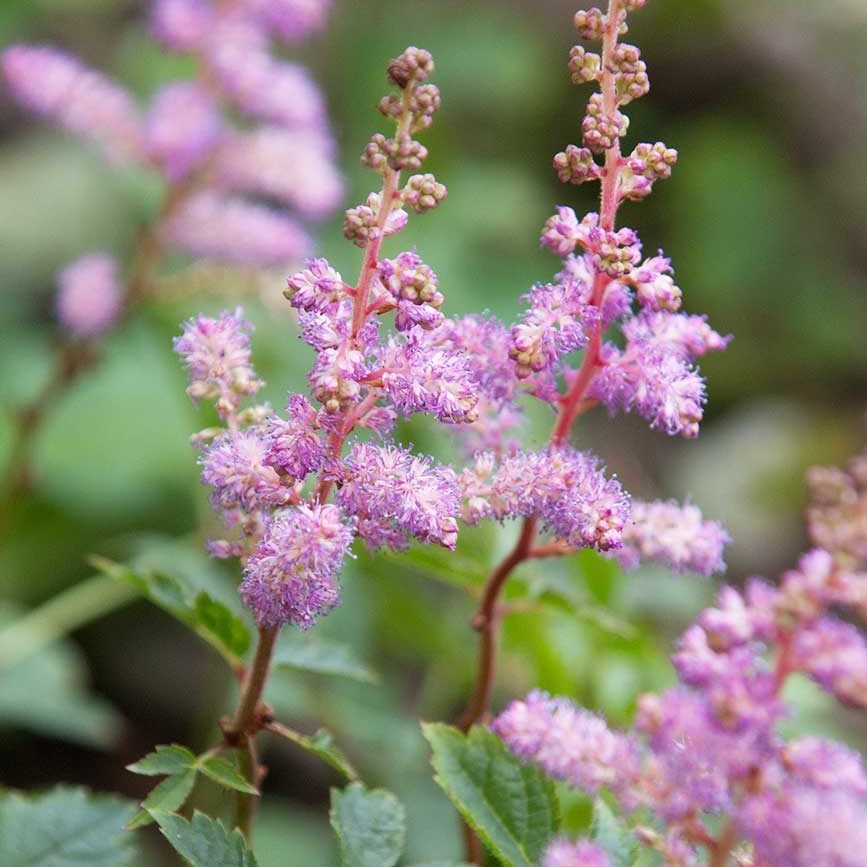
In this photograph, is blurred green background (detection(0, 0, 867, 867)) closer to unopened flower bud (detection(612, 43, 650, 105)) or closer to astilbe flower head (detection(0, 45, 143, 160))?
astilbe flower head (detection(0, 45, 143, 160))

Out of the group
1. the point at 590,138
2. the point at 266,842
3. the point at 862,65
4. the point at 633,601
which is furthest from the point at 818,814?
the point at 862,65

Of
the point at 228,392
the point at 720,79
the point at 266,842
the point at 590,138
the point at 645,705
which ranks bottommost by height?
the point at 266,842

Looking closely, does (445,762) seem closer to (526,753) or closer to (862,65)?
(526,753)

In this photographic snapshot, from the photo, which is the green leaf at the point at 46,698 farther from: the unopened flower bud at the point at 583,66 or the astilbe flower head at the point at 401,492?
the unopened flower bud at the point at 583,66

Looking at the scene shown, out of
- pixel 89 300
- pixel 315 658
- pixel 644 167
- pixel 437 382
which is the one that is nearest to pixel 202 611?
pixel 315 658

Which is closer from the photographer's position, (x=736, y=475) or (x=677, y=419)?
(x=677, y=419)

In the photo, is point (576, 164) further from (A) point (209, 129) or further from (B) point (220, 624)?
(A) point (209, 129)
